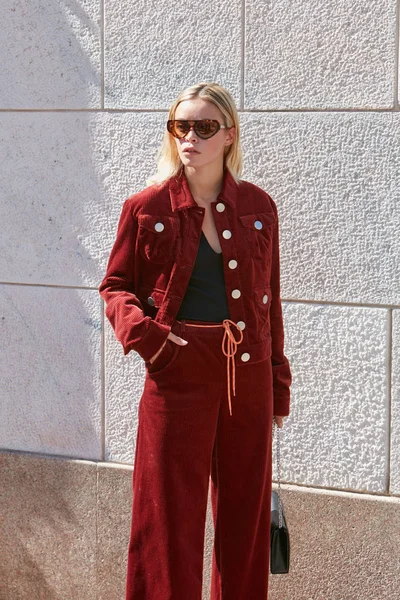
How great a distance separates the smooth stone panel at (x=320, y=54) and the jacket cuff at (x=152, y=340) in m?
1.26

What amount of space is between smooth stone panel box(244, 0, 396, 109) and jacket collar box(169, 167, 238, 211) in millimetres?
709

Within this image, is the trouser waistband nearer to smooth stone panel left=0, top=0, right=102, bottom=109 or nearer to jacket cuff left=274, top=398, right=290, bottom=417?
jacket cuff left=274, top=398, right=290, bottom=417

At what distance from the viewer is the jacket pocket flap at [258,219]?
136 inches

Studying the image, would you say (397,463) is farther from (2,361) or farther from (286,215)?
(2,361)

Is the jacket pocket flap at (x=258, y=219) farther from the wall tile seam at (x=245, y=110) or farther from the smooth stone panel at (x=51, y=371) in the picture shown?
the smooth stone panel at (x=51, y=371)

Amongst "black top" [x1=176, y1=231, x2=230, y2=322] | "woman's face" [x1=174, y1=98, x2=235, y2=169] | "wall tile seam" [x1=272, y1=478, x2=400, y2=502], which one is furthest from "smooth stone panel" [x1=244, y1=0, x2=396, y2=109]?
"wall tile seam" [x1=272, y1=478, x2=400, y2=502]

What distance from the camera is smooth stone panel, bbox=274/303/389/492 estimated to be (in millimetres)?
4051

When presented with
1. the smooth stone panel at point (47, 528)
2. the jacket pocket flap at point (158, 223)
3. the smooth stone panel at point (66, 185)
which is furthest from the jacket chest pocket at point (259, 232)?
the smooth stone panel at point (47, 528)

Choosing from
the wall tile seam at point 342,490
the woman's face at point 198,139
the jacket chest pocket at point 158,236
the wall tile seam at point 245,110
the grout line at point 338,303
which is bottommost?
the wall tile seam at point 342,490

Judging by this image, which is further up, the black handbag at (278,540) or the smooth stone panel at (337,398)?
the smooth stone panel at (337,398)

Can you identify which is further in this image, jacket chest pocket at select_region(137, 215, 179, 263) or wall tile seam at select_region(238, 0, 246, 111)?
wall tile seam at select_region(238, 0, 246, 111)

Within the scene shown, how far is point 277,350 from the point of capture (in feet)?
12.0

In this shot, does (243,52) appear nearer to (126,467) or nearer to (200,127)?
(200,127)

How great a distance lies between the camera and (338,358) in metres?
4.10
